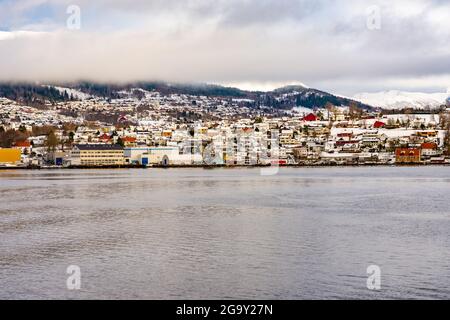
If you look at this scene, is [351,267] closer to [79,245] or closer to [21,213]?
[79,245]

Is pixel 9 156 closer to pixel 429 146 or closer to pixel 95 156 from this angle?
pixel 95 156

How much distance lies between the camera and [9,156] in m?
42.7

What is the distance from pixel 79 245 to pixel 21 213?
437 centimetres

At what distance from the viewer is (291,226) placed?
958 cm

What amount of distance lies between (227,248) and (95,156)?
113 ft

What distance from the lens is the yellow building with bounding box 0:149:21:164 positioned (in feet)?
139

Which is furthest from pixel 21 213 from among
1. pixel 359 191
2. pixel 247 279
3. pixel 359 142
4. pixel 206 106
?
pixel 206 106

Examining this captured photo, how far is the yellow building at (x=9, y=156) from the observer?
139ft

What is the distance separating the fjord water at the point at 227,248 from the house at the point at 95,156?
27.3 m

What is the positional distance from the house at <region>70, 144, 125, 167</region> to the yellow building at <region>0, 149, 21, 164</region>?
12.9 feet

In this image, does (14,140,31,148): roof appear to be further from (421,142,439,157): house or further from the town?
(421,142,439,157): house

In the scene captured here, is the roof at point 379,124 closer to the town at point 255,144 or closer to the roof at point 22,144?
the town at point 255,144

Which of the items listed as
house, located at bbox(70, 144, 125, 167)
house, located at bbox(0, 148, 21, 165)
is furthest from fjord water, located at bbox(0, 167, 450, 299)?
house, located at bbox(0, 148, 21, 165)

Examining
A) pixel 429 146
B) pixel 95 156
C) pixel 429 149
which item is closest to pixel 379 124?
pixel 429 146
